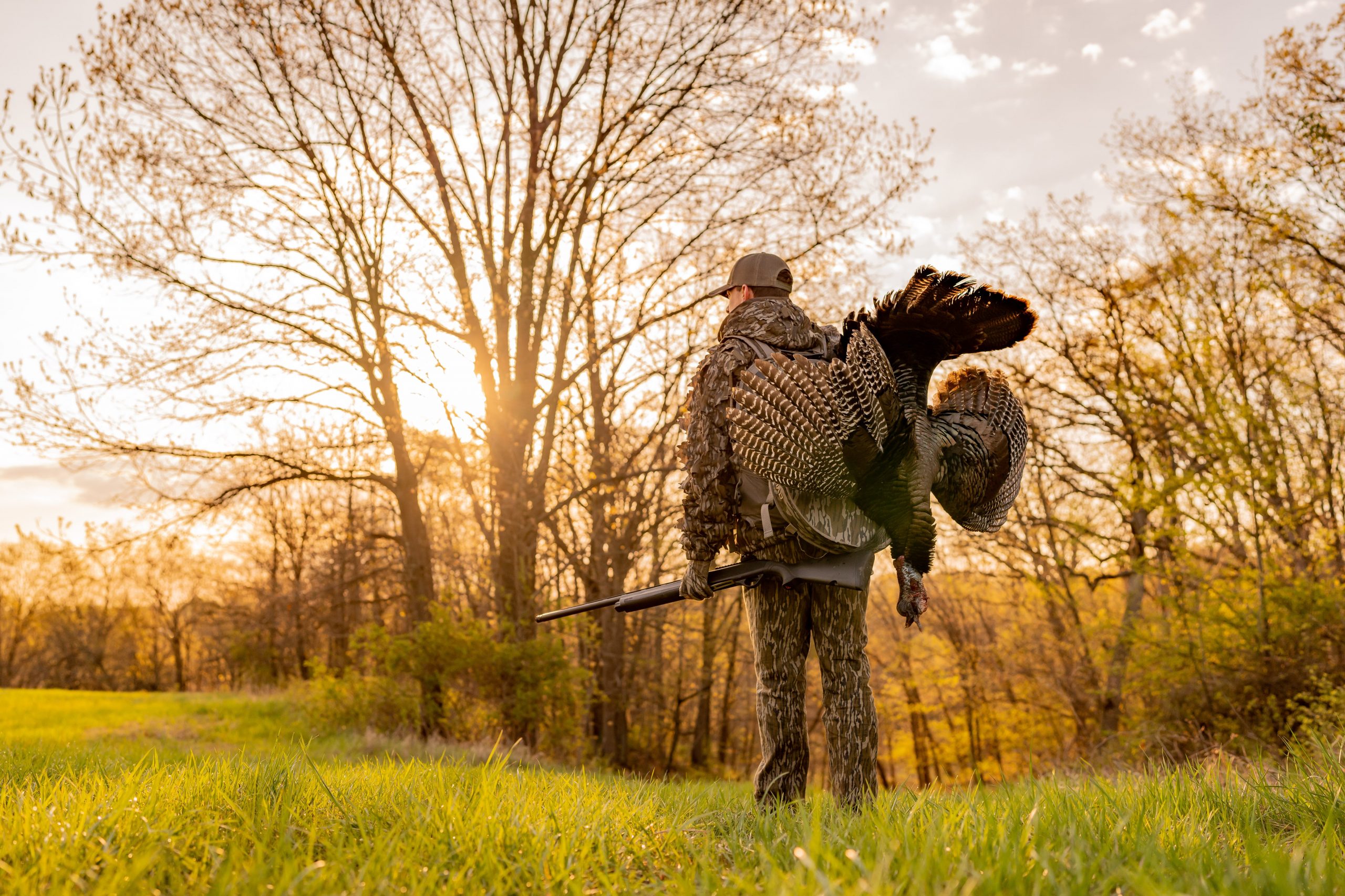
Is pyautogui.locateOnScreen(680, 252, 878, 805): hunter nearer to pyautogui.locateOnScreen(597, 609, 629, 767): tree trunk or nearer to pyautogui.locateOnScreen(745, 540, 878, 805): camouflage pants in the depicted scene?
pyautogui.locateOnScreen(745, 540, 878, 805): camouflage pants

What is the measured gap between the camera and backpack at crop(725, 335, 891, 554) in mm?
3311

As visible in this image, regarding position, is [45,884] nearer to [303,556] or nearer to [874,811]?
[874,811]

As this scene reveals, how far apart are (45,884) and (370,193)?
452 inches

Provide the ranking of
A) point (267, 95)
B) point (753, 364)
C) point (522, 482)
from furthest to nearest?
point (267, 95), point (522, 482), point (753, 364)

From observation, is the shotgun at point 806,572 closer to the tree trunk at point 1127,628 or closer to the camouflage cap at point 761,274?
the camouflage cap at point 761,274

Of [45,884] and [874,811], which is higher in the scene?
[45,884]

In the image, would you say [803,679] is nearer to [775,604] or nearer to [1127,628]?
[775,604]

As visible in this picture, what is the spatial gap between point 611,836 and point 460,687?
329 inches

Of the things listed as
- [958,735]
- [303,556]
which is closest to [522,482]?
[303,556]

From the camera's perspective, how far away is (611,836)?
2189 millimetres

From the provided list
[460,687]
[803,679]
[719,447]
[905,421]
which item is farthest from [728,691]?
[905,421]

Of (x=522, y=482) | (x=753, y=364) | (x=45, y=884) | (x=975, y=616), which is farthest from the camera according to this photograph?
(x=975, y=616)

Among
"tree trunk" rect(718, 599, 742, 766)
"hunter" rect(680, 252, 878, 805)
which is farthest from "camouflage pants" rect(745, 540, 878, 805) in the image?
"tree trunk" rect(718, 599, 742, 766)

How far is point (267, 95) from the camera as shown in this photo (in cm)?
1084
